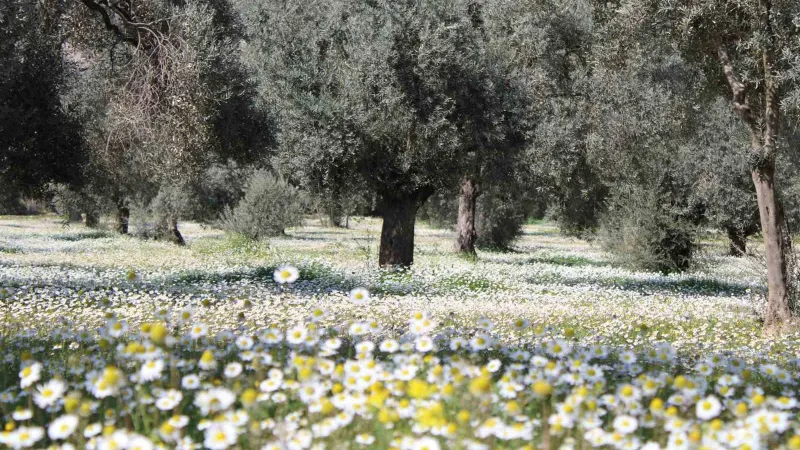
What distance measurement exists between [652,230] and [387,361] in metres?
19.6

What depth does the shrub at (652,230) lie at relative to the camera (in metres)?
23.2

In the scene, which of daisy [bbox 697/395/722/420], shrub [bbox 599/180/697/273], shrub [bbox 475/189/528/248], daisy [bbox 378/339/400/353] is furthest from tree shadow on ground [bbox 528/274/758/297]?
shrub [bbox 475/189/528/248]

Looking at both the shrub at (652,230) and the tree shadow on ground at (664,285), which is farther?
the shrub at (652,230)

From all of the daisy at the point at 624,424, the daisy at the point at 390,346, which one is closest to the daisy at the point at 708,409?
the daisy at the point at 624,424

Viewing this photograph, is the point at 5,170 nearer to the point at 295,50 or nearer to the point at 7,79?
the point at 7,79

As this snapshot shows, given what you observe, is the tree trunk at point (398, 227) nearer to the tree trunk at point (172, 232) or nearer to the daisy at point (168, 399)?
the daisy at point (168, 399)

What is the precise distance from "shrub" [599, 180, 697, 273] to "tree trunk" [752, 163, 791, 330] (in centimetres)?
1084

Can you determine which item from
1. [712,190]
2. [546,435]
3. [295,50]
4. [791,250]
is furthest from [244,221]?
[546,435]

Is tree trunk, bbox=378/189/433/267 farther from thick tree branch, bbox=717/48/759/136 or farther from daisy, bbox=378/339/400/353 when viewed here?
daisy, bbox=378/339/400/353

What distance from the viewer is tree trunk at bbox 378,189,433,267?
20.6m

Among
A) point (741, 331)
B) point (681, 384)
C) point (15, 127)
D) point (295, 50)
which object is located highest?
point (295, 50)

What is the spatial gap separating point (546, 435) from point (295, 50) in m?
17.8

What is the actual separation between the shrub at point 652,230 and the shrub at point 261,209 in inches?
579

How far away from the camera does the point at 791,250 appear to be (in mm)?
13117
